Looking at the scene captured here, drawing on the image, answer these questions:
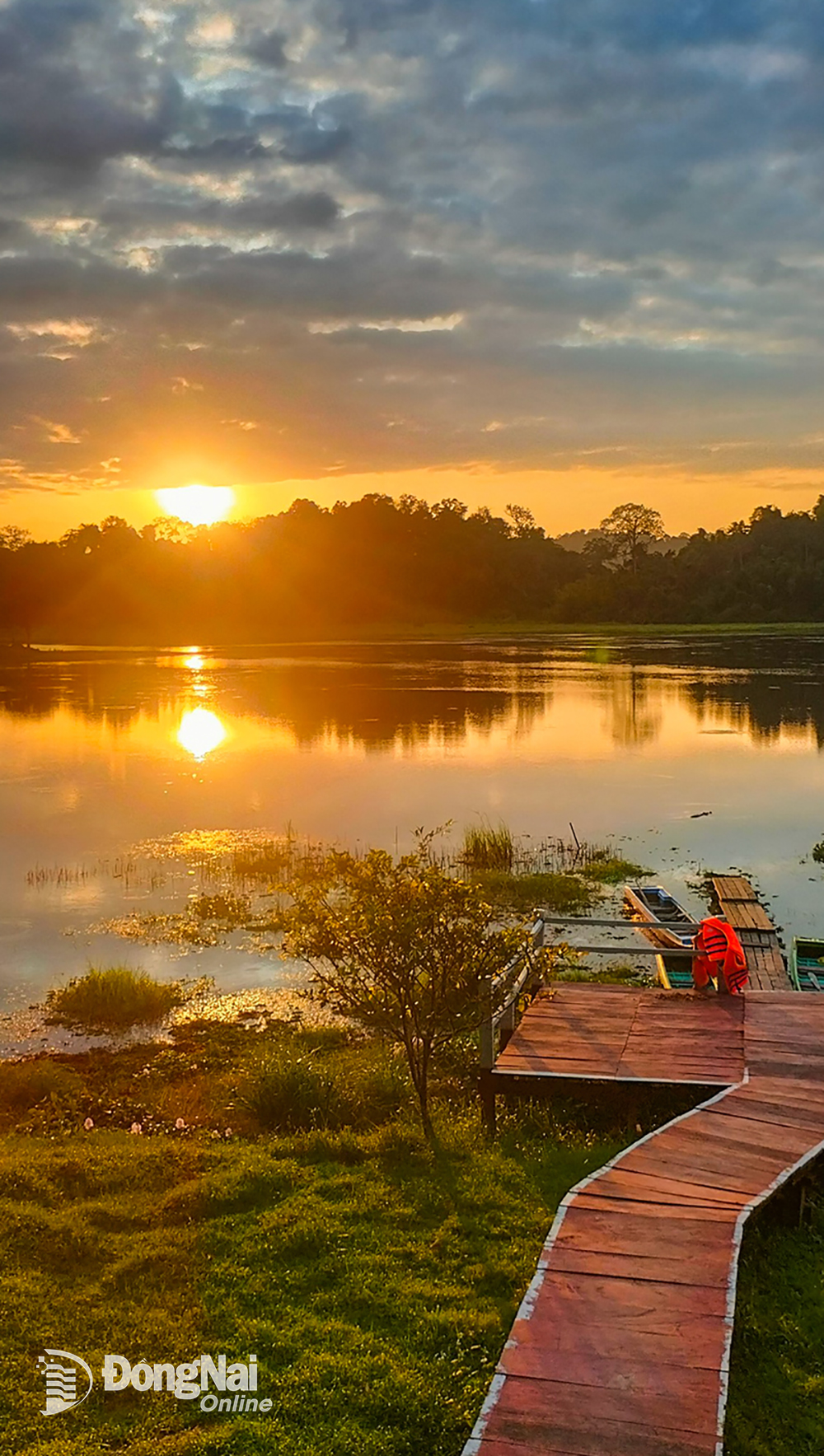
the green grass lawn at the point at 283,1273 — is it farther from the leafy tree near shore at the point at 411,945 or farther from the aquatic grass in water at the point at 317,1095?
the leafy tree near shore at the point at 411,945

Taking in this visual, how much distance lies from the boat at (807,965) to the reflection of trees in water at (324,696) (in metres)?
25.5

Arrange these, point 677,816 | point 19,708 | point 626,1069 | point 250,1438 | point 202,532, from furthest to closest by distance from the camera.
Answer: point 202,532, point 19,708, point 677,816, point 626,1069, point 250,1438

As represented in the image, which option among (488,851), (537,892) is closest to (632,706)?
(488,851)

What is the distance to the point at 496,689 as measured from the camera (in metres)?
63.0

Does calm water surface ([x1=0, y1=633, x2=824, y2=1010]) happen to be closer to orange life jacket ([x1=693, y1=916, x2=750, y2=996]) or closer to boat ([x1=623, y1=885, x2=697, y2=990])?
boat ([x1=623, y1=885, x2=697, y2=990])

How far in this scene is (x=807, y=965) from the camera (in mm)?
16156

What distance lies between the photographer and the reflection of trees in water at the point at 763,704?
1820 inches

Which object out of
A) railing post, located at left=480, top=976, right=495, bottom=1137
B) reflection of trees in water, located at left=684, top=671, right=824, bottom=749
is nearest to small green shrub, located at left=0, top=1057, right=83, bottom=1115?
railing post, located at left=480, top=976, right=495, bottom=1137

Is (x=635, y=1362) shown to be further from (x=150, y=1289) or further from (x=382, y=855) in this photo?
(x=382, y=855)

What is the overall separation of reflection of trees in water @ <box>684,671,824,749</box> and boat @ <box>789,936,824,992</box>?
83.5 feet

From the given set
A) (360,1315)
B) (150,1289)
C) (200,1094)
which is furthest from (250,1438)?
(200,1094)

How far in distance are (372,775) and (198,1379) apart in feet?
96.5

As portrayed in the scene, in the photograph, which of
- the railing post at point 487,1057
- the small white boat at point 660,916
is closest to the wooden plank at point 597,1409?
the railing post at point 487,1057

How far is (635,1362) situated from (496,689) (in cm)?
5687
